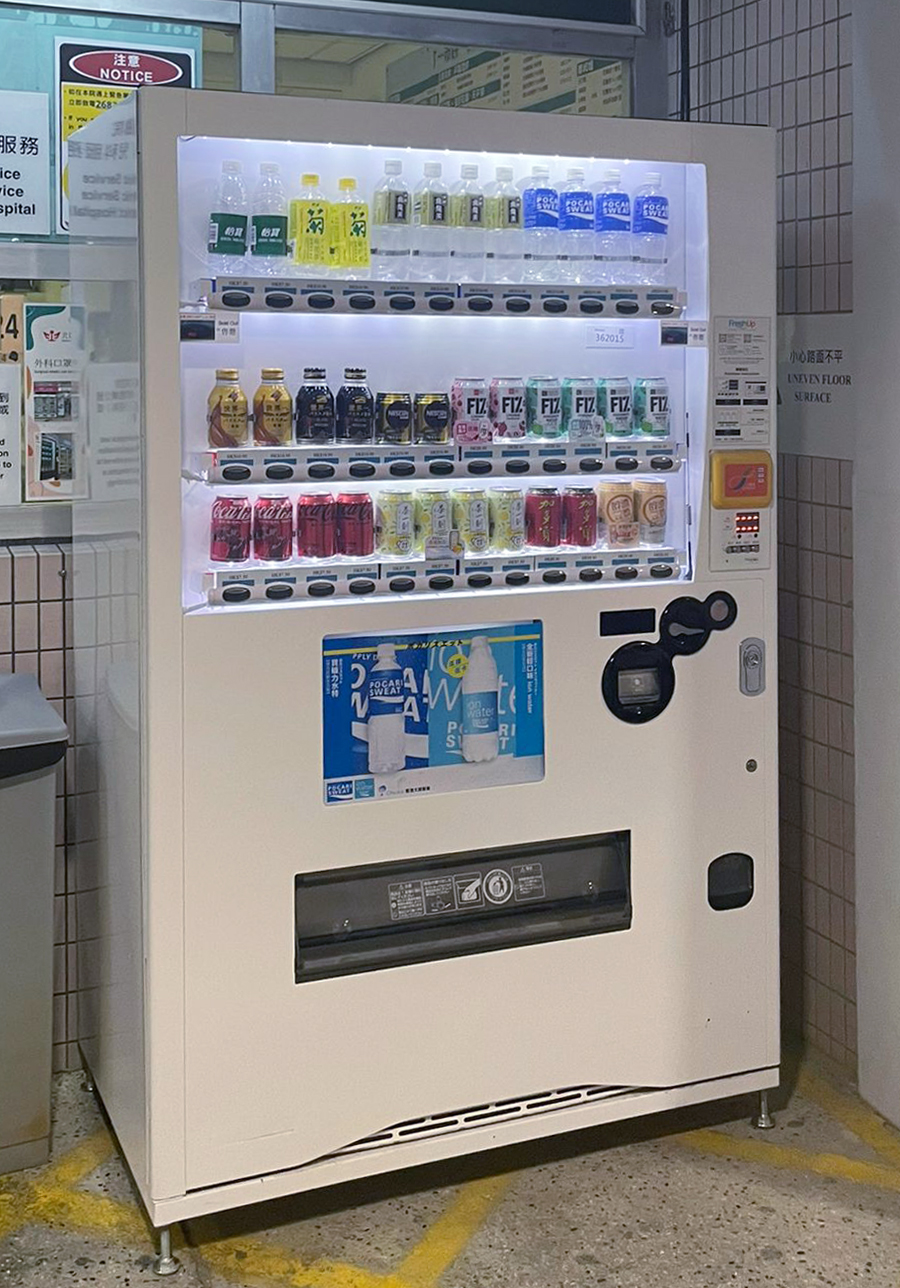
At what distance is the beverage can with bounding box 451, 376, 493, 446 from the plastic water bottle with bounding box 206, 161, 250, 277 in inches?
20.1

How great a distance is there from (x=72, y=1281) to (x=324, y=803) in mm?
1067

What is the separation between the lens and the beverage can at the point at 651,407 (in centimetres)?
334

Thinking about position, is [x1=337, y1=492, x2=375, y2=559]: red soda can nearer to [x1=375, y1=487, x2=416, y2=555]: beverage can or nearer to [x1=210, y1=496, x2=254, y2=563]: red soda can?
[x1=375, y1=487, x2=416, y2=555]: beverage can

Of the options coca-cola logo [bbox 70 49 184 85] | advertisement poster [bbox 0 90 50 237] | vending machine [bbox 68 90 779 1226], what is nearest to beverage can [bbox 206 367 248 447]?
vending machine [bbox 68 90 779 1226]

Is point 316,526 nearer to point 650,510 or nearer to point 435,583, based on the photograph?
point 435,583

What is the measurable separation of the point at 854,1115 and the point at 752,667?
1.16 meters

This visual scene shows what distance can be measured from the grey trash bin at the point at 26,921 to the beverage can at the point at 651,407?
143 centimetres

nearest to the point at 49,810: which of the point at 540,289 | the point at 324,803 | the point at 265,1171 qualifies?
the point at 324,803

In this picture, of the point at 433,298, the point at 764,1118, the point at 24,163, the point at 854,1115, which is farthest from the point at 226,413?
the point at 854,1115

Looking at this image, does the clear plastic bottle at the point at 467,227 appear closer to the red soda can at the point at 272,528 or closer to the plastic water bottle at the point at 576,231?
the plastic water bottle at the point at 576,231

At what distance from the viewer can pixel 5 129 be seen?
3605 mm

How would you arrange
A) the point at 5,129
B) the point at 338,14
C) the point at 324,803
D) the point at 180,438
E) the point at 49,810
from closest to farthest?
the point at 180,438 < the point at 324,803 < the point at 49,810 < the point at 5,129 < the point at 338,14

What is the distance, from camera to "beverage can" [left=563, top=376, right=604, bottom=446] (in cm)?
328

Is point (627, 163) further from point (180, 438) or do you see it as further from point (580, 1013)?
point (580, 1013)
